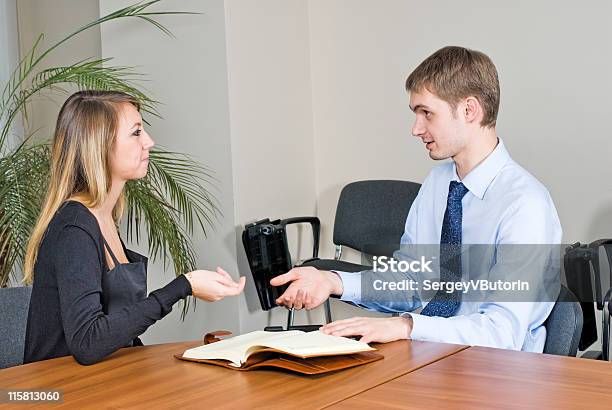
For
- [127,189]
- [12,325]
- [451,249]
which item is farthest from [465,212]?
[127,189]

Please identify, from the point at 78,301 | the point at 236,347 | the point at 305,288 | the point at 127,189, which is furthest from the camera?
the point at 127,189

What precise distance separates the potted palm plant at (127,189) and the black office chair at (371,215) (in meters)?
0.62

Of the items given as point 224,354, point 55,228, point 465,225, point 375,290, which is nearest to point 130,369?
point 224,354

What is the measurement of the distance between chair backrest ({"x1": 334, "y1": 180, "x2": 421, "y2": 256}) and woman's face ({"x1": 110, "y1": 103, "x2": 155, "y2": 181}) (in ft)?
6.58

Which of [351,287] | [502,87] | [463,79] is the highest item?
[502,87]

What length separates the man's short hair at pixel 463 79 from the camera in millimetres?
2479

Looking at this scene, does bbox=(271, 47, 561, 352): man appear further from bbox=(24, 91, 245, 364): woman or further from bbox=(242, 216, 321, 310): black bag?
bbox=(242, 216, 321, 310): black bag

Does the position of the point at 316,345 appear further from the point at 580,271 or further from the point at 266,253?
the point at 266,253

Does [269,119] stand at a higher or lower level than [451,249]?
higher

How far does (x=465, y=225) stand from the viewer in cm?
242

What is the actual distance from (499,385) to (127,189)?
243 cm

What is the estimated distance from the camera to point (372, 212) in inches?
171

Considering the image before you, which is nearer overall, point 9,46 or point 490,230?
point 490,230

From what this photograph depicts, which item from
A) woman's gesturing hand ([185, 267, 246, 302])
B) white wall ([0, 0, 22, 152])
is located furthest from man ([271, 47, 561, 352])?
white wall ([0, 0, 22, 152])
